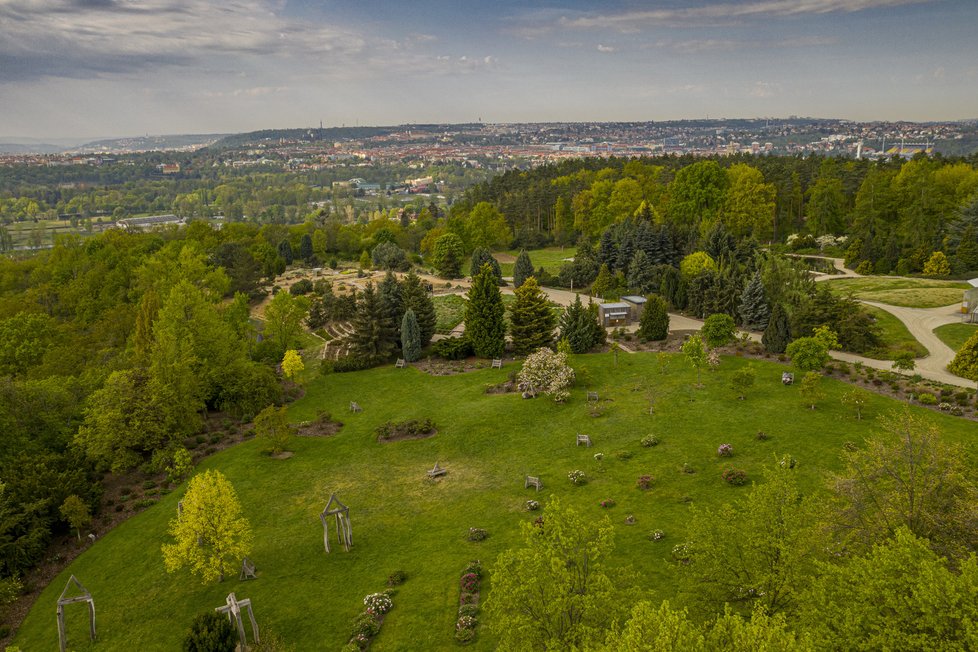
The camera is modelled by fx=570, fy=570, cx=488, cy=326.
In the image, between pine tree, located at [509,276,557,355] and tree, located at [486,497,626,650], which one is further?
pine tree, located at [509,276,557,355]


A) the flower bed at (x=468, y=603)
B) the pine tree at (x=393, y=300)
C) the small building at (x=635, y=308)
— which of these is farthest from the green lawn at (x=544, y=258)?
the flower bed at (x=468, y=603)

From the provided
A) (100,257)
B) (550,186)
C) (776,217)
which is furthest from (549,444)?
(550,186)

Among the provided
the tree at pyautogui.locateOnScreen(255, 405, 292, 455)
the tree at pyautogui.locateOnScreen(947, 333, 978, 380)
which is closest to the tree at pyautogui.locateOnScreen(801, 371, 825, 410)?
the tree at pyautogui.locateOnScreen(947, 333, 978, 380)

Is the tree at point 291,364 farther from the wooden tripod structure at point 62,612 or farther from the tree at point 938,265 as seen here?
the tree at point 938,265

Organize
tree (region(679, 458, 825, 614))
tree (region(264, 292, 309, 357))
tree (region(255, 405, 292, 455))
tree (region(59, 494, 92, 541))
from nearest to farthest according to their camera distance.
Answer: tree (region(679, 458, 825, 614))
tree (region(59, 494, 92, 541))
tree (region(255, 405, 292, 455))
tree (region(264, 292, 309, 357))

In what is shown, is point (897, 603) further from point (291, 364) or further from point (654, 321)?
point (291, 364)

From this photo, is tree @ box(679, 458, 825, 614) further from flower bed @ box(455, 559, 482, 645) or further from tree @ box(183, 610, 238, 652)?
tree @ box(183, 610, 238, 652)

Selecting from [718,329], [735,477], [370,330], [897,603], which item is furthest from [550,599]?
[370,330]

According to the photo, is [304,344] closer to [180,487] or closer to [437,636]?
[180,487]
